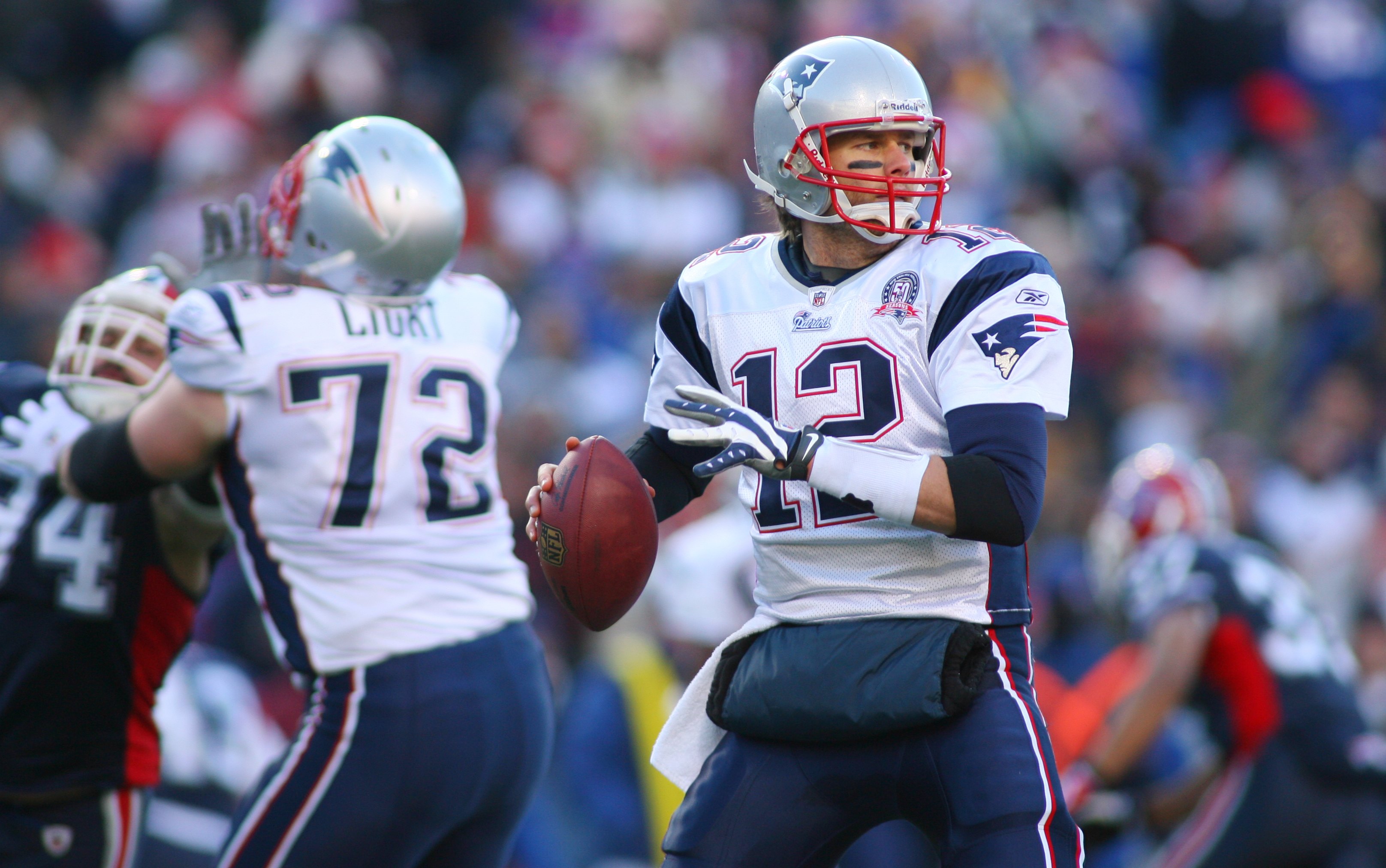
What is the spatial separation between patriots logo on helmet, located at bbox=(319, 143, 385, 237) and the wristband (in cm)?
148

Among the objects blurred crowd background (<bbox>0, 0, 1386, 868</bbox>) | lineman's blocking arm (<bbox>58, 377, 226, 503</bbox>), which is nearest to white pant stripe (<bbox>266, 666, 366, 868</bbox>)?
lineman's blocking arm (<bbox>58, 377, 226, 503</bbox>)

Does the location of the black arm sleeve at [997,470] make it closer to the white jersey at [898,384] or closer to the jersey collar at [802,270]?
the white jersey at [898,384]

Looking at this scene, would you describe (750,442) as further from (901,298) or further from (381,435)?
(381,435)

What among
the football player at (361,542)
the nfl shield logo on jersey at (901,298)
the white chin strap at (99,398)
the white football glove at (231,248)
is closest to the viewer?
the nfl shield logo on jersey at (901,298)

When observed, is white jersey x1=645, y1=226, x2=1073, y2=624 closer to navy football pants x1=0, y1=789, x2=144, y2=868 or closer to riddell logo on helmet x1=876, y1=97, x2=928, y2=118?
riddell logo on helmet x1=876, y1=97, x2=928, y2=118

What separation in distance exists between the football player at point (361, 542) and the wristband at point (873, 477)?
3.81ft

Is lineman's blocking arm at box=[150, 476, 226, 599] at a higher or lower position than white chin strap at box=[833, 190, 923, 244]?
lower

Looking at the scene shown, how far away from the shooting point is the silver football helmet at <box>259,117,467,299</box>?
3.82 m

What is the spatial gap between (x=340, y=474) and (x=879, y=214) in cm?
135

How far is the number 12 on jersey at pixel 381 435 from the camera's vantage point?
360 cm

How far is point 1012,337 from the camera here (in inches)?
114

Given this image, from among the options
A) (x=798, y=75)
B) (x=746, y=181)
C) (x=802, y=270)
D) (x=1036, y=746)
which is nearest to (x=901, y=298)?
(x=802, y=270)

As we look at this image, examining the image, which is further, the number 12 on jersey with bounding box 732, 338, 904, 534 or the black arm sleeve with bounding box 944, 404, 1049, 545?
the number 12 on jersey with bounding box 732, 338, 904, 534

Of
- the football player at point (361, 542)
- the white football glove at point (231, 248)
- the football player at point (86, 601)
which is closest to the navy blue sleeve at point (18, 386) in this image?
the football player at point (86, 601)
